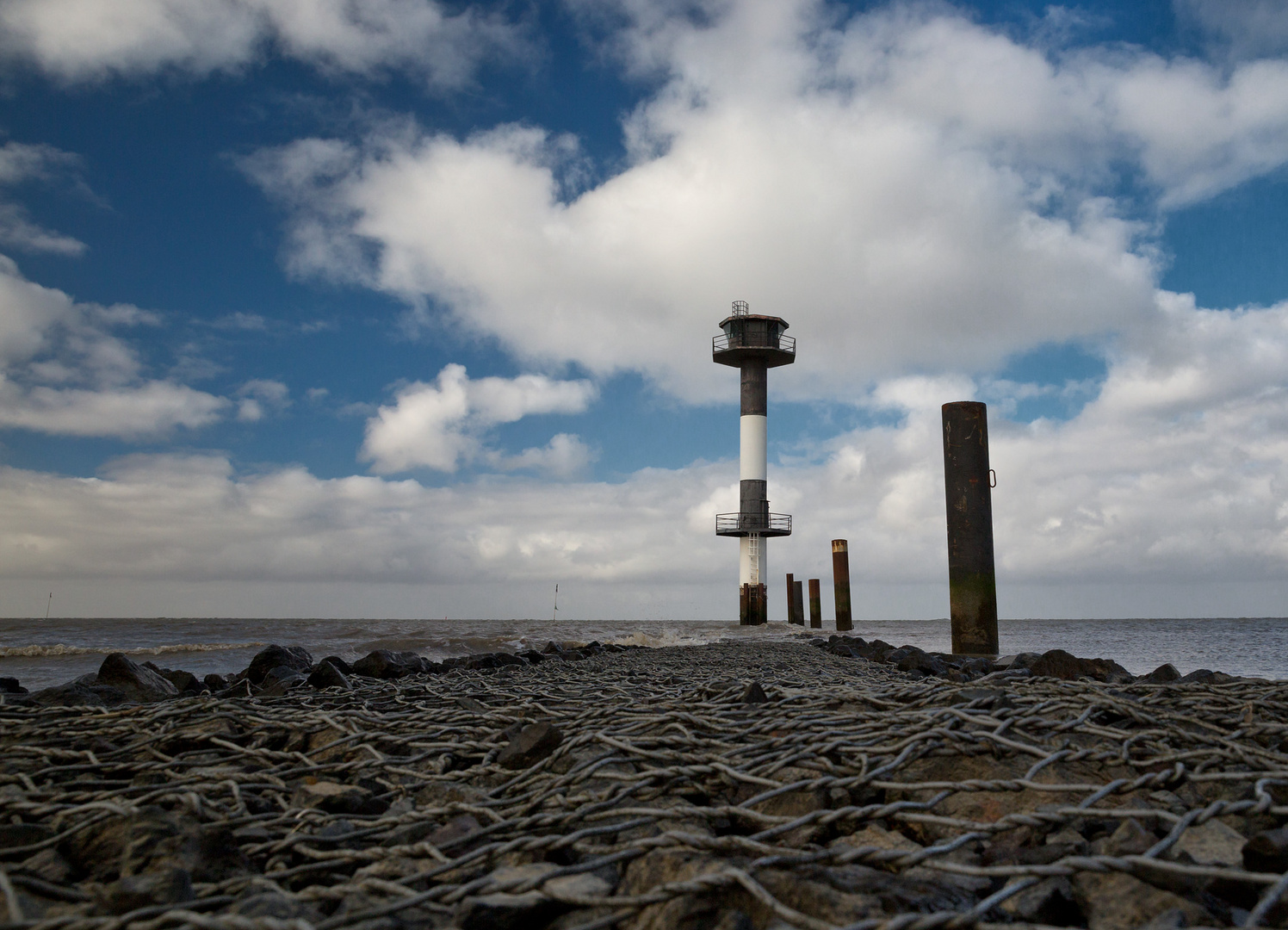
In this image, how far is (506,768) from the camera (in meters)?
2.78

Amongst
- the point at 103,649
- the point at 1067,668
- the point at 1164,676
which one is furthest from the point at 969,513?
the point at 103,649

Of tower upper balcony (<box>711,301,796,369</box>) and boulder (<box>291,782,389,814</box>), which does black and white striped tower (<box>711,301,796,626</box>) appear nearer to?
tower upper balcony (<box>711,301,796,369</box>)

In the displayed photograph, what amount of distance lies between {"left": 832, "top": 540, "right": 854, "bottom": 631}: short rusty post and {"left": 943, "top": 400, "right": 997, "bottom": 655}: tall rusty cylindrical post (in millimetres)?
14873

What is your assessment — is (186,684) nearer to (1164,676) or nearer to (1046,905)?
(1046,905)

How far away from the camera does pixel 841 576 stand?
23859mm

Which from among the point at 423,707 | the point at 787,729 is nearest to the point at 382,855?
the point at 787,729

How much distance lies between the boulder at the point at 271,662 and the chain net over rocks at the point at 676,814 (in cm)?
364

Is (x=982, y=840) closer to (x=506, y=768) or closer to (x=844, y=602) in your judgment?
(x=506, y=768)

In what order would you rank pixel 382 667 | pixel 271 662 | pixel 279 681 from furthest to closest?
pixel 271 662
pixel 382 667
pixel 279 681

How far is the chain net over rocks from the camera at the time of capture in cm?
163

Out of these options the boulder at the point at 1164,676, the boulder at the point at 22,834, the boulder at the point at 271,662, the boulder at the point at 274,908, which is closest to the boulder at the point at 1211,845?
the boulder at the point at 274,908

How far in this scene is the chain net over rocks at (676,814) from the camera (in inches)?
64.2

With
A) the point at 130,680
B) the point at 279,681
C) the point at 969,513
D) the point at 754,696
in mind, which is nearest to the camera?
the point at 754,696

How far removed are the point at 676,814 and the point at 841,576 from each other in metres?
22.7
